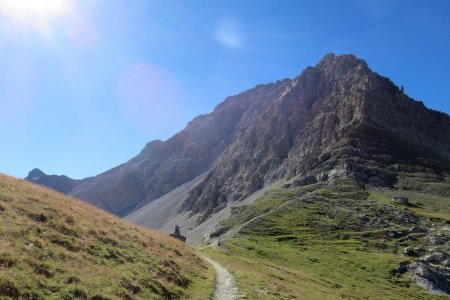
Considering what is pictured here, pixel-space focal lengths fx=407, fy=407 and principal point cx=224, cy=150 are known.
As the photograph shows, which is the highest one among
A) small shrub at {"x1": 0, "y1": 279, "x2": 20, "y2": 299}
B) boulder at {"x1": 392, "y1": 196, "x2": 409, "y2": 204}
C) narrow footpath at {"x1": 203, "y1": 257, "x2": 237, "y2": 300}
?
boulder at {"x1": 392, "y1": 196, "x2": 409, "y2": 204}

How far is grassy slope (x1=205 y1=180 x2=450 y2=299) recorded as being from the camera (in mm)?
53219

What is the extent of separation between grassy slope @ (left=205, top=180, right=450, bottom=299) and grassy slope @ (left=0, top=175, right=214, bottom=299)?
7750 mm

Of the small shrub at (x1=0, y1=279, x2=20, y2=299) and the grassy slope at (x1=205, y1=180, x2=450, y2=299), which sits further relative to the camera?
the grassy slope at (x1=205, y1=180, x2=450, y2=299)

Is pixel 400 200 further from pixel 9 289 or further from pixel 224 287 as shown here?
pixel 9 289

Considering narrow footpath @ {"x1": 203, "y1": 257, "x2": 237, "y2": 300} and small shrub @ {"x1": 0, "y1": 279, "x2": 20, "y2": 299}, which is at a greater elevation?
small shrub @ {"x1": 0, "y1": 279, "x2": 20, "y2": 299}

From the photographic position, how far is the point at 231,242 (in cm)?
9106

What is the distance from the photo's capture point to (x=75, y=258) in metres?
23.6

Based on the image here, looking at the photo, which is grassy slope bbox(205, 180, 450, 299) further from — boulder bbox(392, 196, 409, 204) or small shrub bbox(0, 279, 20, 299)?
small shrub bbox(0, 279, 20, 299)

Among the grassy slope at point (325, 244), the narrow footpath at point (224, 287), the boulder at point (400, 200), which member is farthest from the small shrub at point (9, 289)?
the boulder at point (400, 200)

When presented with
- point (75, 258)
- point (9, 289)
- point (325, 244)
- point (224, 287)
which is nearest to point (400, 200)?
point (325, 244)

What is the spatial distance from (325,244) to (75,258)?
85296 mm

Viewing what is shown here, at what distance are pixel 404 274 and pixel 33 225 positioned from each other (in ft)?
245

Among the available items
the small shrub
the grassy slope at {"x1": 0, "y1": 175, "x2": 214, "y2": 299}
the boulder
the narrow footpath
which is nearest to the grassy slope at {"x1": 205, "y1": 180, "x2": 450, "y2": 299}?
the narrow footpath

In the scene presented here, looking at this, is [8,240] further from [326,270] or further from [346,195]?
[346,195]
